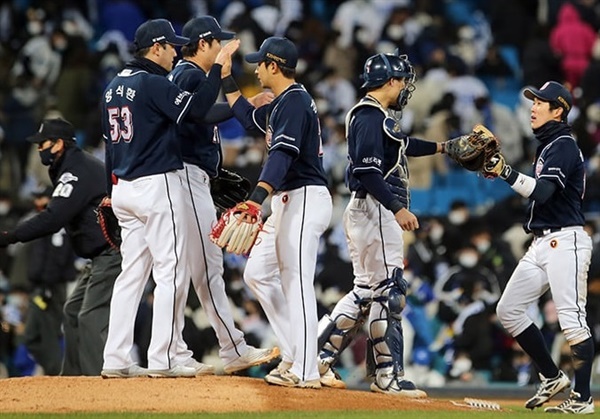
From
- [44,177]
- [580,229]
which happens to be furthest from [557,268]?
[44,177]

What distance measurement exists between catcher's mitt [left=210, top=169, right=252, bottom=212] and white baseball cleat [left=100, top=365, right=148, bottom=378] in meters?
1.53

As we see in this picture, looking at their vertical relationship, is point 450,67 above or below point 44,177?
above

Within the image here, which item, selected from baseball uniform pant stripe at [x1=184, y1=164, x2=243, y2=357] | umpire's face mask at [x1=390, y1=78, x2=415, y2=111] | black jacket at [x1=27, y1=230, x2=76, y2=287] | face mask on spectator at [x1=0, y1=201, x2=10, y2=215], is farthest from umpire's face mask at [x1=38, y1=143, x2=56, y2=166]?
face mask on spectator at [x1=0, y1=201, x2=10, y2=215]

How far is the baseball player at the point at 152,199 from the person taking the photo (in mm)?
10234

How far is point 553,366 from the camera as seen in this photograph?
10.9 m

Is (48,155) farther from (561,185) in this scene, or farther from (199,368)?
(561,185)

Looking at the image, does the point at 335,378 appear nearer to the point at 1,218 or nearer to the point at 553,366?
the point at 553,366

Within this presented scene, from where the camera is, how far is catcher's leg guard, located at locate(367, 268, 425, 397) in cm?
1059

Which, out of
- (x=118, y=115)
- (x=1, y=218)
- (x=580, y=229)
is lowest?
(x=1, y=218)

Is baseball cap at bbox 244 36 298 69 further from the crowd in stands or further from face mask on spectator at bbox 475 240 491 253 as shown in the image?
face mask on spectator at bbox 475 240 491 253

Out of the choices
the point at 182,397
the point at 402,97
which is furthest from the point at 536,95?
the point at 182,397

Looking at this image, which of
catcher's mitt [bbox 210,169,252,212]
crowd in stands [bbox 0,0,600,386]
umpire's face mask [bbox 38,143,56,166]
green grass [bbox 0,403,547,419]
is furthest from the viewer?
crowd in stands [bbox 0,0,600,386]

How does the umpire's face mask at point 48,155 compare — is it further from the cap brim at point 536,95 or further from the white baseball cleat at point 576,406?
the white baseball cleat at point 576,406

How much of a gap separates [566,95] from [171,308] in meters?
3.31
